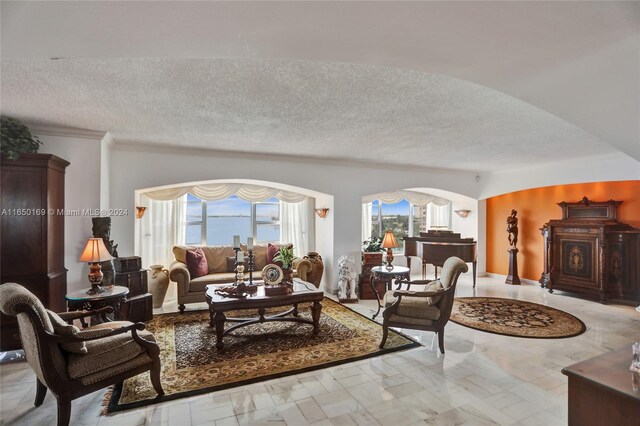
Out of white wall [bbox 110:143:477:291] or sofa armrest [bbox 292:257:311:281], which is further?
sofa armrest [bbox 292:257:311:281]

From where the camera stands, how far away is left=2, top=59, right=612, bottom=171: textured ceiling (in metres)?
2.32

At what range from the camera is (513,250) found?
6984 millimetres

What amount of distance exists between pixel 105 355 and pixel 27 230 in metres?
1.97

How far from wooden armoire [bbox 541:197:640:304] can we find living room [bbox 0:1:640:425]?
266 mm

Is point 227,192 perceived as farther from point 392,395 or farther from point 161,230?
point 392,395

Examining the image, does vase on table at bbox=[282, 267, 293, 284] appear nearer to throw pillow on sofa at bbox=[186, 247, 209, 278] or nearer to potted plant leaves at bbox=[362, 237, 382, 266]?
throw pillow on sofa at bbox=[186, 247, 209, 278]

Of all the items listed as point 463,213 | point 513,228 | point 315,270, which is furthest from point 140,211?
point 513,228

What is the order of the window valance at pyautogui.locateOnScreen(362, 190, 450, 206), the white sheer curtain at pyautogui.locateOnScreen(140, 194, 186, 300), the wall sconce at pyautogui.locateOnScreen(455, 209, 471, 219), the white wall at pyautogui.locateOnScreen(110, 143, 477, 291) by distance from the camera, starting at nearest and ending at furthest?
the white wall at pyautogui.locateOnScreen(110, 143, 477, 291)
the white sheer curtain at pyautogui.locateOnScreen(140, 194, 186, 300)
the window valance at pyautogui.locateOnScreen(362, 190, 450, 206)
the wall sconce at pyautogui.locateOnScreen(455, 209, 471, 219)

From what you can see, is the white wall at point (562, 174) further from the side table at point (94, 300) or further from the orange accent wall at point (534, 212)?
the side table at point (94, 300)

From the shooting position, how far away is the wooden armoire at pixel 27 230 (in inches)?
126

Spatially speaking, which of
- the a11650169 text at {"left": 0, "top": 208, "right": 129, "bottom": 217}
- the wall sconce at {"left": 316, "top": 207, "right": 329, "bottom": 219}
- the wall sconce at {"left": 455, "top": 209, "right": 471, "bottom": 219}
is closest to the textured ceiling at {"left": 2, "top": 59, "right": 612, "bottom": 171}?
the a11650169 text at {"left": 0, "top": 208, "right": 129, "bottom": 217}

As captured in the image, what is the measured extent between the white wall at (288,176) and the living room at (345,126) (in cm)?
3

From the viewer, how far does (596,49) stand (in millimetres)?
1374

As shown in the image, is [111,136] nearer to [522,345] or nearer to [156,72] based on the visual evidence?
[156,72]
